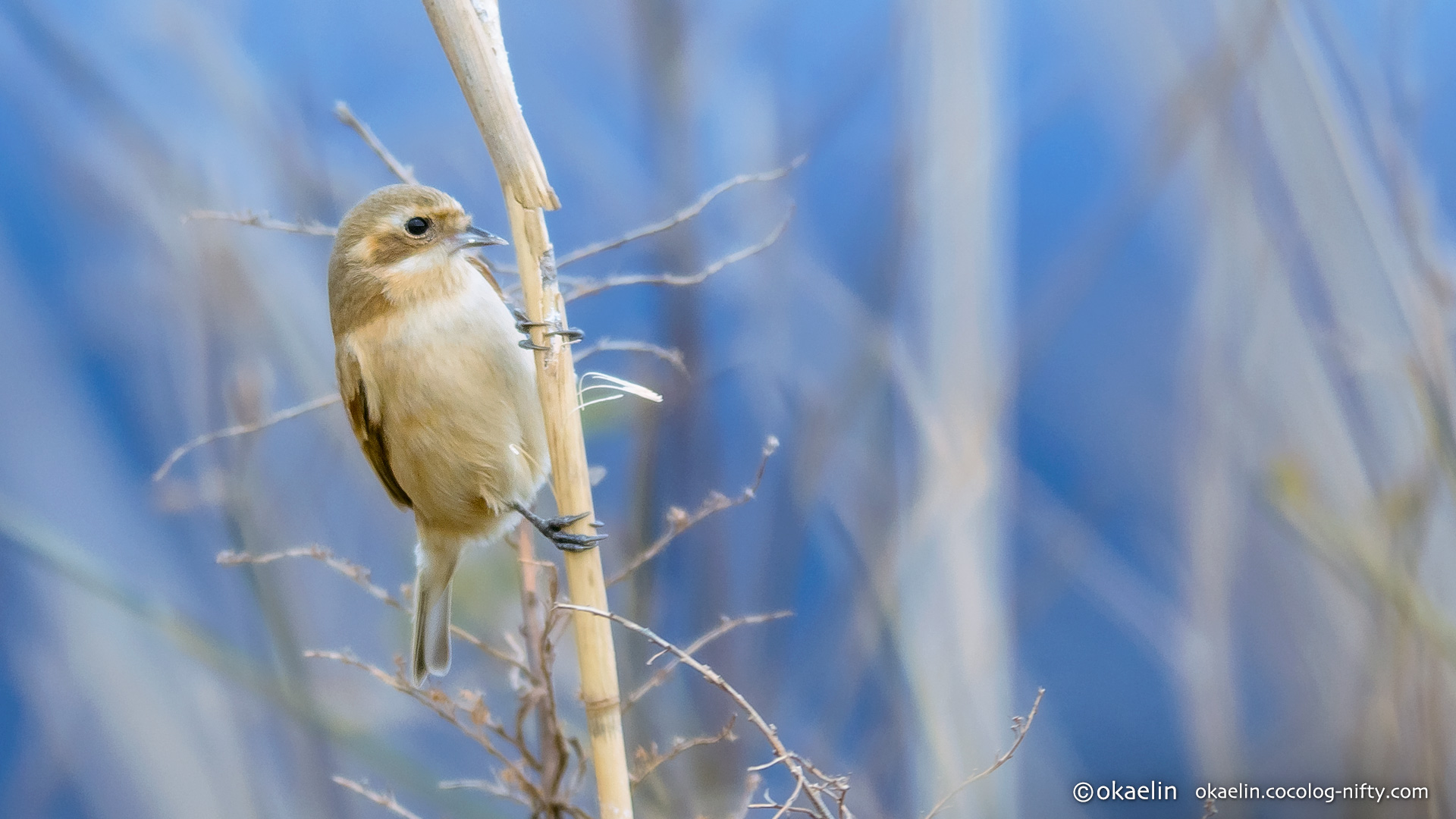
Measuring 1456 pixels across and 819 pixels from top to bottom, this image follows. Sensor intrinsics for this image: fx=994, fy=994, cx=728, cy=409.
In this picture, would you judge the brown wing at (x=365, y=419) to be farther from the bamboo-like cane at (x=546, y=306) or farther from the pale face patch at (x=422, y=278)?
the bamboo-like cane at (x=546, y=306)

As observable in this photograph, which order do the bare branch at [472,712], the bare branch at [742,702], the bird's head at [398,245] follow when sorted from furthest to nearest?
the bird's head at [398,245] → the bare branch at [472,712] → the bare branch at [742,702]

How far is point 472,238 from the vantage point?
930 millimetres

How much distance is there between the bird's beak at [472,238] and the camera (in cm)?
92

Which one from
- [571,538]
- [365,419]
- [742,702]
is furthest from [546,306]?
[365,419]

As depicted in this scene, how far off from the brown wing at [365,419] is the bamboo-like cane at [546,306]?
0.39 m

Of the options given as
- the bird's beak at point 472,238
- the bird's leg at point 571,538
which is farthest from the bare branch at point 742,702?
the bird's beak at point 472,238

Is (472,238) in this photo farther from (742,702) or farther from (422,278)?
(742,702)

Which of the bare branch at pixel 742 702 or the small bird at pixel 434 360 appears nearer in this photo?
the bare branch at pixel 742 702

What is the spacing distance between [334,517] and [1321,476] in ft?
5.02

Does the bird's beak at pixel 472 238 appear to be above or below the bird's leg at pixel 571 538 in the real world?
above

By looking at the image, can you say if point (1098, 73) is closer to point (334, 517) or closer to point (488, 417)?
point (488, 417)

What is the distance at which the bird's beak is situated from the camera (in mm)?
916

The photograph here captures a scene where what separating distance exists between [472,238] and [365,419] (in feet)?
0.76

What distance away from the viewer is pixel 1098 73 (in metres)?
1.61
